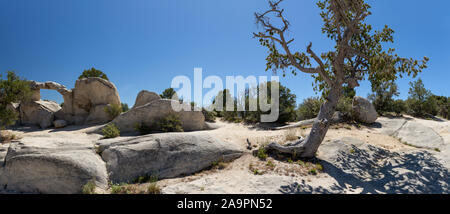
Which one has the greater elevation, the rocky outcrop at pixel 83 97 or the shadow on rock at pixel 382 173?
the rocky outcrop at pixel 83 97

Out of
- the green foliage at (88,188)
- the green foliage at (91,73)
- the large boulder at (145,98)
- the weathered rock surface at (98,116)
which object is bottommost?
the green foliage at (88,188)

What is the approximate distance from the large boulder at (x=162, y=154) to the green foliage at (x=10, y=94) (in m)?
8.47

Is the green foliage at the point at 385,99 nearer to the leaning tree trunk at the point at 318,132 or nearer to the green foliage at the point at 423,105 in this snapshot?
the green foliage at the point at 423,105

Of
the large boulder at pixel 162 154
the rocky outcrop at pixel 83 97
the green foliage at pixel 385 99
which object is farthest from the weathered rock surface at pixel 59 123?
the green foliage at pixel 385 99

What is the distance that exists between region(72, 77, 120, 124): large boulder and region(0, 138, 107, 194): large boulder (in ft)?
32.0

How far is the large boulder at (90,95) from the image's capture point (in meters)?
16.0

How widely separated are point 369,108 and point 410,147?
4689 mm

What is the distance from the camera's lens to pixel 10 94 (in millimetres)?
12125

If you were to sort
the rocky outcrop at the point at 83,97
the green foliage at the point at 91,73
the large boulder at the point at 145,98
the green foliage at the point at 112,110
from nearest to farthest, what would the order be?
the large boulder at the point at 145,98 < the green foliage at the point at 112,110 < the rocky outcrop at the point at 83,97 < the green foliage at the point at 91,73

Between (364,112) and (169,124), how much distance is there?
42.6 ft

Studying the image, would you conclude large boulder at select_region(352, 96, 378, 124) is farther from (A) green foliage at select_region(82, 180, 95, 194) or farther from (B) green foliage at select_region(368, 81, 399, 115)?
(A) green foliage at select_region(82, 180, 95, 194)

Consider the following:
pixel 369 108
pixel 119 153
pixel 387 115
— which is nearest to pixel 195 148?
pixel 119 153
